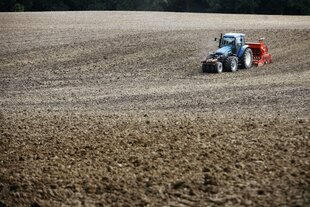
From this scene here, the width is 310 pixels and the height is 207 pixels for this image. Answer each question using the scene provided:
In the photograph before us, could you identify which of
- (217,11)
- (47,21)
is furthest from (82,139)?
(217,11)

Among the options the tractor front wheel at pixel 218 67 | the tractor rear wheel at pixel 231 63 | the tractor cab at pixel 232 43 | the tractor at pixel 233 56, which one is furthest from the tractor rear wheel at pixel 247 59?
the tractor front wheel at pixel 218 67

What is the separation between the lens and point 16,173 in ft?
32.1

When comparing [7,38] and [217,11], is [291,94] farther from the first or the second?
[217,11]

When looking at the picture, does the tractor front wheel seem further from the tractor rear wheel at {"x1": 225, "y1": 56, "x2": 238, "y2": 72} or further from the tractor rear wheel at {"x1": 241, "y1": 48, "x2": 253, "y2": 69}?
the tractor rear wheel at {"x1": 241, "y1": 48, "x2": 253, "y2": 69}

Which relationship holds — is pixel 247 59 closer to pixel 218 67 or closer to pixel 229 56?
pixel 229 56

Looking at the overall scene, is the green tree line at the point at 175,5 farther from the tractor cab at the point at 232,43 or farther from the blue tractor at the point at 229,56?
the tractor cab at the point at 232,43

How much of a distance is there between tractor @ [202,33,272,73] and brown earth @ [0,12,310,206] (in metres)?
0.61

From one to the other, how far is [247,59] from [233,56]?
1.13 meters

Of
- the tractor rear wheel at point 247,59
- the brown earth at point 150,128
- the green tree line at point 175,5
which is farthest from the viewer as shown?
the green tree line at point 175,5

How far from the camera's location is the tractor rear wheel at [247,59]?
23775 mm

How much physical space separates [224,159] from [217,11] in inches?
2001

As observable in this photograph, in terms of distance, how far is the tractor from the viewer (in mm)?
22812

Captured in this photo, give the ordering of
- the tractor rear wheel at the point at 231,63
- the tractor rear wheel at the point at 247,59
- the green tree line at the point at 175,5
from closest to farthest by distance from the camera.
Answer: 1. the tractor rear wheel at the point at 231,63
2. the tractor rear wheel at the point at 247,59
3. the green tree line at the point at 175,5

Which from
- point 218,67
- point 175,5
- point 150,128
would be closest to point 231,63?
point 218,67
